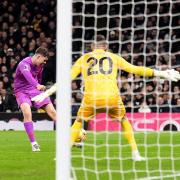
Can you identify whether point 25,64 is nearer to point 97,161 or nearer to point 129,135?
point 97,161

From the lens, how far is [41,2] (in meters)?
22.0

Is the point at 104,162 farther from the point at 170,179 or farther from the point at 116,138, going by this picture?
the point at 116,138

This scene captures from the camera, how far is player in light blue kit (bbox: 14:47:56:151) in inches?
415

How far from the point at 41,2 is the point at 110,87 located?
13607 millimetres

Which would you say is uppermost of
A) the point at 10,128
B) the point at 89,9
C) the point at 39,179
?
the point at 89,9

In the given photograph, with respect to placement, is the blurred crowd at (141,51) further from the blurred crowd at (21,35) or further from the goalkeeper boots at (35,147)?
the blurred crowd at (21,35)

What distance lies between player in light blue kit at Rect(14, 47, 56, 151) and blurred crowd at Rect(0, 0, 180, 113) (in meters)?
2.11

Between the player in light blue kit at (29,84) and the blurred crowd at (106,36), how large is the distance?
2.11 metres

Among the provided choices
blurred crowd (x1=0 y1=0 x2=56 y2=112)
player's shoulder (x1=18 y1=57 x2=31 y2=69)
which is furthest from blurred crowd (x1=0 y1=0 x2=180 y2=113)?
player's shoulder (x1=18 y1=57 x2=31 y2=69)

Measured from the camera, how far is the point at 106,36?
46.6ft

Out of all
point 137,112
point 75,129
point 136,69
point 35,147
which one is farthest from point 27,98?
point 137,112

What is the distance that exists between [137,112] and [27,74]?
5.46 metres

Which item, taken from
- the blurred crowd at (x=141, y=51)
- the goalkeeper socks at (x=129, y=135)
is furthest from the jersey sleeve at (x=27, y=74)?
the goalkeeper socks at (x=129, y=135)

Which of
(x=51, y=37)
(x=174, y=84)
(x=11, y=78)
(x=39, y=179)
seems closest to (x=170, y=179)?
(x=39, y=179)
